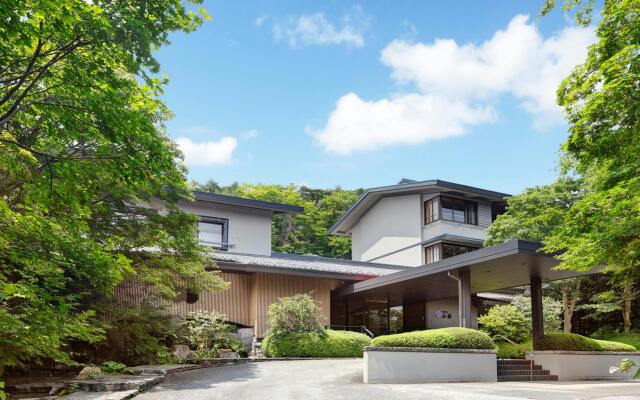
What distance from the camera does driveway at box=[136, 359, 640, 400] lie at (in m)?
10.1

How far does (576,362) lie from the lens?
55.0 ft

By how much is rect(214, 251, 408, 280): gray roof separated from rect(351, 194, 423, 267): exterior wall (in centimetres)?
298

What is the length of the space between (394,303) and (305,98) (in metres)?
14.1

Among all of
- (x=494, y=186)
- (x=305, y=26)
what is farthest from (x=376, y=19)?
(x=494, y=186)

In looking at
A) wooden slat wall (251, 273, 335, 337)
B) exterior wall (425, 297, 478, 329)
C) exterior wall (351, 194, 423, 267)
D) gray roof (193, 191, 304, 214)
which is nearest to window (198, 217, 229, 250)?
gray roof (193, 191, 304, 214)

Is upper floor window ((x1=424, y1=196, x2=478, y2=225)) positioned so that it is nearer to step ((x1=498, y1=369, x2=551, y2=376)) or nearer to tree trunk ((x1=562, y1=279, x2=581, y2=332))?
tree trunk ((x1=562, y1=279, x2=581, y2=332))

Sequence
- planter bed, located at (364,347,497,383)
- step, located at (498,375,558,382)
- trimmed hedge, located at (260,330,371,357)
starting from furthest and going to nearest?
trimmed hedge, located at (260,330,371,357)
step, located at (498,375,558,382)
planter bed, located at (364,347,497,383)

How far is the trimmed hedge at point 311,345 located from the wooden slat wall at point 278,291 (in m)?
1.78

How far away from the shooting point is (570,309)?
27875 millimetres

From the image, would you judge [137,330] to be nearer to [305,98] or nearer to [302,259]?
[305,98]

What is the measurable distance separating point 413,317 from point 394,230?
655 cm

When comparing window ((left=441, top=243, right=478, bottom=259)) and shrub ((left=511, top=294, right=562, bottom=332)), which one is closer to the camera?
shrub ((left=511, top=294, right=562, bottom=332))

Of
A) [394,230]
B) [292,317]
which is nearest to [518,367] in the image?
[292,317]

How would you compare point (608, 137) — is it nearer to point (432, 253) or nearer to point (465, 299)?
point (465, 299)
